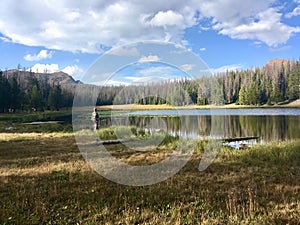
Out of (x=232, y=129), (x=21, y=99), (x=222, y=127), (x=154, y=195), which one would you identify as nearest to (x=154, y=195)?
(x=154, y=195)

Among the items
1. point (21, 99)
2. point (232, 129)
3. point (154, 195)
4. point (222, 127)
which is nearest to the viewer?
point (154, 195)

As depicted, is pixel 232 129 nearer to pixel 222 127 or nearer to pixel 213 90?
pixel 222 127

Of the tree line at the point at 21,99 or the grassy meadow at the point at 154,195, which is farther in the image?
the tree line at the point at 21,99

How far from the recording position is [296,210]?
6227 millimetres

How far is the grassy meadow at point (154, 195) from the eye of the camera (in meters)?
5.97

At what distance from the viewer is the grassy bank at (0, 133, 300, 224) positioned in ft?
19.6

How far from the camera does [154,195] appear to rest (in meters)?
7.65

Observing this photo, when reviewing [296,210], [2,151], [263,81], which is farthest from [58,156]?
[263,81]

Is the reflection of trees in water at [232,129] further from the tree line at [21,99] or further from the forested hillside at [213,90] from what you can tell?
the tree line at [21,99]

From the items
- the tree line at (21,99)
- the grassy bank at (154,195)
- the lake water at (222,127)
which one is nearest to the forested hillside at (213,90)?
the tree line at (21,99)

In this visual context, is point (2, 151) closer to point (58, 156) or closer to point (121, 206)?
point (58, 156)

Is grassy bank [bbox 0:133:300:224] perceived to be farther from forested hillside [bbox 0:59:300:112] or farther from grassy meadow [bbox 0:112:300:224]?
forested hillside [bbox 0:59:300:112]

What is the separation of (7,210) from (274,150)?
1337cm

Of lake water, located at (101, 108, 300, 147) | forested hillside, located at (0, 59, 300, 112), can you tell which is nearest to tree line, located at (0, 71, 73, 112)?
forested hillside, located at (0, 59, 300, 112)
